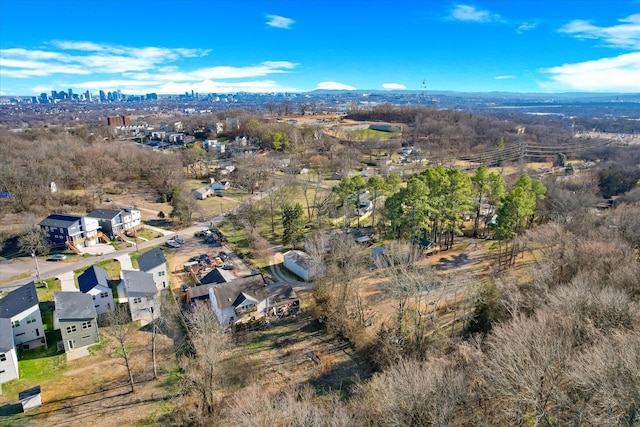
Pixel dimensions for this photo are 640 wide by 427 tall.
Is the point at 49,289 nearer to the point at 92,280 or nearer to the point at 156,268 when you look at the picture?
the point at 92,280

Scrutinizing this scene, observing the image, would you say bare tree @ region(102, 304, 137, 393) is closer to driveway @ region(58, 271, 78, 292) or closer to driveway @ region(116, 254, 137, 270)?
driveway @ region(58, 271, 78, 292)

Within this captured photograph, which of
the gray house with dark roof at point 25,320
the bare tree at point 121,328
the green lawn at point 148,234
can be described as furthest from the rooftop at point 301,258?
the gray house with dark roof at point 25,320

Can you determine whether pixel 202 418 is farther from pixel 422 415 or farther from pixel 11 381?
pixel 11 381

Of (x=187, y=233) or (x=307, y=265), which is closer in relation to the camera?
(x=307, y=265)

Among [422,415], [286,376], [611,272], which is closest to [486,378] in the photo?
[422,415]

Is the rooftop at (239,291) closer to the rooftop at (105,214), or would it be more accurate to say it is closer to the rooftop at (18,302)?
the rooftop at (18,302)

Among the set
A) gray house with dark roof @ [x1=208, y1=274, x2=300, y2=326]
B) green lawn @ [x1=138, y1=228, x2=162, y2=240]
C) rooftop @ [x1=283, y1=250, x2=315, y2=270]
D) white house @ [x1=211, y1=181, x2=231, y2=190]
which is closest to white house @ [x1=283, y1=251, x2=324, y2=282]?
rooftop @ [x1=283, y1=250, x2=315, y2=270]

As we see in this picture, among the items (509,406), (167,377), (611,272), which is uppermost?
(611,272)
